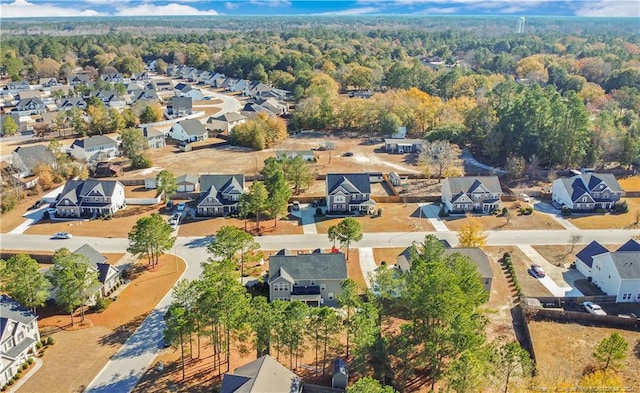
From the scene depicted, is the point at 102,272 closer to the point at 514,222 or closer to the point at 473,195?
the point at 473,195

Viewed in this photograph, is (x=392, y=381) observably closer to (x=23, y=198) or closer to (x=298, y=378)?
(x=298, y=378)

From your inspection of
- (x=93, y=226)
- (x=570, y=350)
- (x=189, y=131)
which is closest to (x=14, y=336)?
(x=93, y=226)

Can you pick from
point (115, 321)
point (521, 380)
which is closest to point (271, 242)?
point (115, 321)

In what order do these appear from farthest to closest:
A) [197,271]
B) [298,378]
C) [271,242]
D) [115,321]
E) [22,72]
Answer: [22,72]
[271,242]
[197,271]
[115,321]
[298,378]

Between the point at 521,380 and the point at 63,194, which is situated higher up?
the point at 63,194

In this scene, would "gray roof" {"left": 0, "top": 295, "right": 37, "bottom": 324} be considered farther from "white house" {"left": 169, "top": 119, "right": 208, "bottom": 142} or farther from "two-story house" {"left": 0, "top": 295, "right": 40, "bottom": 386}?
"white house" {"left": 169, "top": 119, "right": 208, "bottom": 142}

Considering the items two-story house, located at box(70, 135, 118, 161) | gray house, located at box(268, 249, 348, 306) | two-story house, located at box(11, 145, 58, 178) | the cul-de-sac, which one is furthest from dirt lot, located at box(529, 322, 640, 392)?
two-story house, located at box(70, 135, 118, 161)
